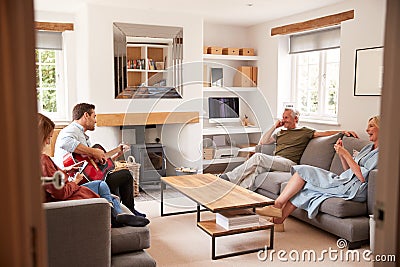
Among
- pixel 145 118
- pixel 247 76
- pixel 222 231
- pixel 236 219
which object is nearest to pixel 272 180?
pixel 236 219

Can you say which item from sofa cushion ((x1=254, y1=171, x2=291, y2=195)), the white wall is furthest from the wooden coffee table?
the white wall

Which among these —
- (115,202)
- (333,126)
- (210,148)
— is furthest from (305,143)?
(115,202)

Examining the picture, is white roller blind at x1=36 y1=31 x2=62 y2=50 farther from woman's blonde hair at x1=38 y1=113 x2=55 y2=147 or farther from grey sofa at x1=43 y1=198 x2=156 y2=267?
grey sofa at x1=43 y1=198 x2=156 y2=267

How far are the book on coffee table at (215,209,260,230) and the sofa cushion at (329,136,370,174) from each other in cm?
128

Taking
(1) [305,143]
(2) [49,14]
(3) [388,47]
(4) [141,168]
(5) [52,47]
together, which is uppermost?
(2) [49,14]

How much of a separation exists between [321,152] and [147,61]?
2.49 meters

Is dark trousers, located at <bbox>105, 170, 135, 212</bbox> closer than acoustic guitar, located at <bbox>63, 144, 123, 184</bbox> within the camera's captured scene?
No

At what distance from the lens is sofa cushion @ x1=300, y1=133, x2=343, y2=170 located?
14.1 ft

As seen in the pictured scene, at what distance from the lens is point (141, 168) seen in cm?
533

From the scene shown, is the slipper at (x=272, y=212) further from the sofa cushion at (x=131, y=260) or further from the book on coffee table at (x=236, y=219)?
the sofa cushion at (x=131, y=260)

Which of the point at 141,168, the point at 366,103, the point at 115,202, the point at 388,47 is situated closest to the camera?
the point at 388,47

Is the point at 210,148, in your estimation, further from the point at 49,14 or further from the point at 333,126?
the point at 49,14

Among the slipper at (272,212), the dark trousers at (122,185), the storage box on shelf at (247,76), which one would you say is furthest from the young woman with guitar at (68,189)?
the storage box on shelf at (247,76)

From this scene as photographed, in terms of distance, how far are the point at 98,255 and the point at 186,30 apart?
3881 millimetres
